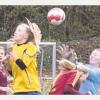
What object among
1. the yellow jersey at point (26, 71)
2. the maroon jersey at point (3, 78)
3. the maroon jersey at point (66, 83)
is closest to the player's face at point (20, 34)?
the yellow jersey at point (26, 71)

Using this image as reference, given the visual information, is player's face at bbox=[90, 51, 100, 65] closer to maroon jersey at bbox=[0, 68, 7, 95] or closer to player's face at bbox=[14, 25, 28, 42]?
player's face at bbox=[14, 25, 28, 42]

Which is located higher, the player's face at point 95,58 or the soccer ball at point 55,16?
the soccer ball at point 55,16

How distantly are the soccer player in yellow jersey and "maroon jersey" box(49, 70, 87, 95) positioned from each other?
9.2 inches

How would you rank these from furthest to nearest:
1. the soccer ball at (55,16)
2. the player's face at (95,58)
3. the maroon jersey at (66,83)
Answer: the soccer ball at (55,16)
the player's face at (95,58)
the maroon jersey at (66,83)

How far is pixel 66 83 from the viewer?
20.6 ft

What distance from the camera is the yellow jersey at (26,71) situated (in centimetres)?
634

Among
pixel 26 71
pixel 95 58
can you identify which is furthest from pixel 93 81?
pixel 26 71

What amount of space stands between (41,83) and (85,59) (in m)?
0.69

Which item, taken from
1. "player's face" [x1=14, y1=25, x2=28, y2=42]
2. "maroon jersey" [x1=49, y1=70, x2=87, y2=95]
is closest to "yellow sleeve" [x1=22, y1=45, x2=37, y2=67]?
"player's face" [x1=14, y1=25, x2=28, y2=42]

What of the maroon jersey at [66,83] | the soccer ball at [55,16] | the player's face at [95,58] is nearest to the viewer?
the maroon jersey at [66,83]

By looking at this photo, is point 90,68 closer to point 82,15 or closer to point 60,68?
point 60,68

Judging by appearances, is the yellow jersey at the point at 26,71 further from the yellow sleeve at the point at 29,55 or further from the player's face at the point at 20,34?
the player's face at the point at 20,34

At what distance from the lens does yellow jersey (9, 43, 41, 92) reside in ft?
20.8
